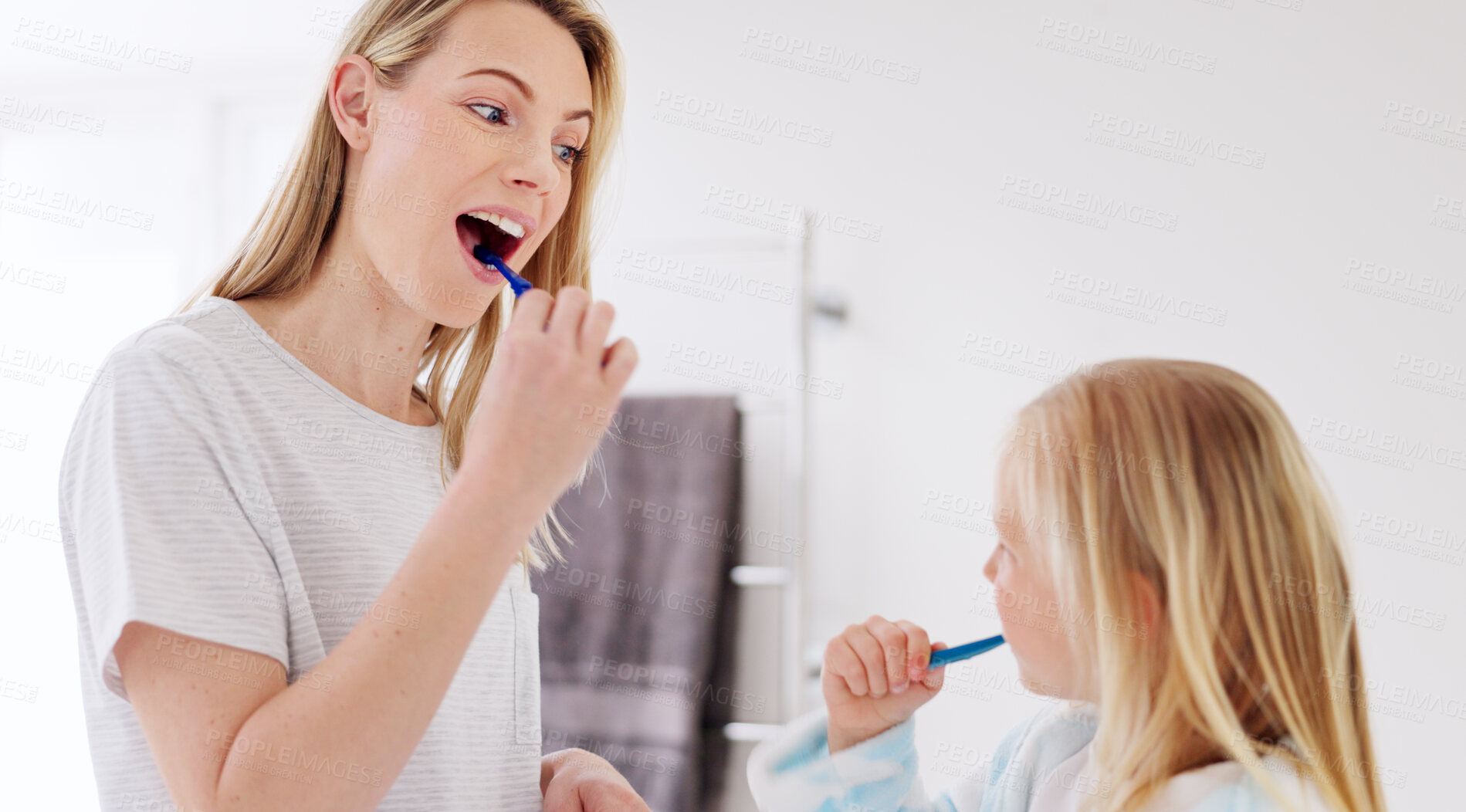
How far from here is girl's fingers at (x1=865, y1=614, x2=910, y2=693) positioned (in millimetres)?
766

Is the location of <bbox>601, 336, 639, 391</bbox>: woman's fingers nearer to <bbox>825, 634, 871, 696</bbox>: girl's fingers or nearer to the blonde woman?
the blonde woman

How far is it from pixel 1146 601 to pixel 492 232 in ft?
1.74

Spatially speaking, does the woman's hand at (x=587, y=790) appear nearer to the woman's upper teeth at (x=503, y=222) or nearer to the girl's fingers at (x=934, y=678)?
the girl's fingers at (x=934, y=678)

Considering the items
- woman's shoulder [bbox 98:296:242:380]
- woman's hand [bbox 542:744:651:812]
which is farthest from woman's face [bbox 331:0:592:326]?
woman's hand [bbox 542:744:651:812]

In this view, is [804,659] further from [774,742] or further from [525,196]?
[525,196]

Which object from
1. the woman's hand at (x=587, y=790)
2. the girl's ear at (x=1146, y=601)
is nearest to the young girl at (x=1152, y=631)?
the girl's ear at (x=1146, y=601)

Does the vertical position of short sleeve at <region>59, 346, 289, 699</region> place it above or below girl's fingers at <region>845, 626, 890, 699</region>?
above

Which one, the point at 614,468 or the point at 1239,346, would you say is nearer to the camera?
the point at 1239,346

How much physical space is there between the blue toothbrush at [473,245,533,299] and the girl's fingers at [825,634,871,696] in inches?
13.6

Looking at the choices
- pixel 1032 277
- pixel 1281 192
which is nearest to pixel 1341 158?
pixel 1281 192

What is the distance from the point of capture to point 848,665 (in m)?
0.78

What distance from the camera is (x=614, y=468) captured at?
171 cm

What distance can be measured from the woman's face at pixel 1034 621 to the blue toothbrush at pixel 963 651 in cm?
3

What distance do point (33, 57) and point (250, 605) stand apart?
1947mm
